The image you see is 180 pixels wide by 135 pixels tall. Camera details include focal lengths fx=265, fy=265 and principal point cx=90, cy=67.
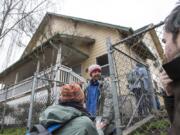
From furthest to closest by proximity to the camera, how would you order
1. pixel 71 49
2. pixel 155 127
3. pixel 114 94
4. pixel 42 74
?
pixel 71 49, pixel 42 74, pixel 155 127, pixel 114 94

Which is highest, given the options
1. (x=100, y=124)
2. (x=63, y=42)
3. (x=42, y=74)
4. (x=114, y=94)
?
(x=63, y=42)

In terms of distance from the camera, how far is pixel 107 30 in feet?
47.8

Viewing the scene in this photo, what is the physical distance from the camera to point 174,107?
1073mm

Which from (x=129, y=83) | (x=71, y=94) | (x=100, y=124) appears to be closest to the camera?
Result: (x=71, y=94)

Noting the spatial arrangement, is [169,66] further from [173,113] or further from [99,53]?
[99,53]

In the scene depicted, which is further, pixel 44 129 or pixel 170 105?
pixel 44 129

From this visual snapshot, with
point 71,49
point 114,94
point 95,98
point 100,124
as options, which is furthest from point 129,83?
point 71,49

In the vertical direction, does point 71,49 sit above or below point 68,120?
above

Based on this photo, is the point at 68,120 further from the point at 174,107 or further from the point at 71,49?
the point at 71,49

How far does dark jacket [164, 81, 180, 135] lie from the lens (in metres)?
1.00

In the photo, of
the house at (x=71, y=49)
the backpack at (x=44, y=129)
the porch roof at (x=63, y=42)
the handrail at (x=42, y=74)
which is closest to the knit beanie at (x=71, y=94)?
the backpack at (x=44, y=129)

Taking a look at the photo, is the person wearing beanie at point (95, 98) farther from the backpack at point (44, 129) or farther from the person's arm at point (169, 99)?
the person's arm at point (169, 99)

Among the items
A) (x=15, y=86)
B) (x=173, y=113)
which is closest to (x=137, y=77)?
(x=173, y=113)

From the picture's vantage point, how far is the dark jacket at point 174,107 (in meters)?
1.00
